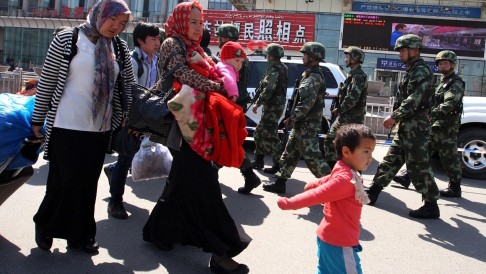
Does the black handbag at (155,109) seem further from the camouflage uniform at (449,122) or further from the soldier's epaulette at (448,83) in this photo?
the soldier's epaulette at (448,83)

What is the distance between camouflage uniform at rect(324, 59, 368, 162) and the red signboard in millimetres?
21769

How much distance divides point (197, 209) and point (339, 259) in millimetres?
1076

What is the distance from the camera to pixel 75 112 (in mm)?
3193

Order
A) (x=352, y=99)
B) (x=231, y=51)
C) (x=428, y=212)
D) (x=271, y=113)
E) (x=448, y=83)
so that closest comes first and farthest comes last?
(x=231, y=51), (x=428, y=212), (x=352, y=99), (x=448, y=83), (x=271, y=113)

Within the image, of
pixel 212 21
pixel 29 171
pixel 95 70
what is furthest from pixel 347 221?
pixel 212 21

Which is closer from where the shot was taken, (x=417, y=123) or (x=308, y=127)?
(x=417, y=123)

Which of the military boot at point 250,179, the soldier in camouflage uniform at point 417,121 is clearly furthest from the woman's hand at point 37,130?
the soldier in camouflage uniform at point 417,121

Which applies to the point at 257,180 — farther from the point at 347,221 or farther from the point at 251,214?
the point at 347,221

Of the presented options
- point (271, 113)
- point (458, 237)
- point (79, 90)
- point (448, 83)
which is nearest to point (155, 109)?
point (79, 90)

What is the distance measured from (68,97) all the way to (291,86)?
239 inches

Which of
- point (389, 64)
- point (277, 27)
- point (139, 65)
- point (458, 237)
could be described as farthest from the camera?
point (277, 27)

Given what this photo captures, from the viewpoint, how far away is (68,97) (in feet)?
10.4

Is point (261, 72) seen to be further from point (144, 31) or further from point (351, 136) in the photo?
point (351, 136)

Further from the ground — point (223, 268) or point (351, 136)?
point (351, 136)
